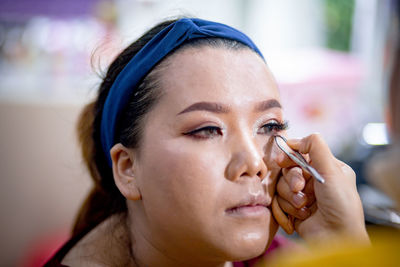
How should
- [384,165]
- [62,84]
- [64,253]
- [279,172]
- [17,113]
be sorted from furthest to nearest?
[62,84] → [17,113] → [64,253] → [279,172] → [384,165]

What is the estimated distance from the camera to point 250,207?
0.86 metres

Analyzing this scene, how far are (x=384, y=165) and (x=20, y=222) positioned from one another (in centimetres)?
239

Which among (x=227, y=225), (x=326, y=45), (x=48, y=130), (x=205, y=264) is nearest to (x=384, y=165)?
(x=227, y=225)

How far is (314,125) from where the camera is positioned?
2621mm

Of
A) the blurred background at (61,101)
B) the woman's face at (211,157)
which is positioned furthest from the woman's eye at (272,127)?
the blurred background at (61,101)

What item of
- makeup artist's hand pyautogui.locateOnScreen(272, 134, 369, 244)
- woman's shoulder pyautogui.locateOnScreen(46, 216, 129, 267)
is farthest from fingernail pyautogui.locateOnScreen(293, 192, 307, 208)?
woman's shoulder pyautogui.locateOnScreen(46, 216, 129, 267)

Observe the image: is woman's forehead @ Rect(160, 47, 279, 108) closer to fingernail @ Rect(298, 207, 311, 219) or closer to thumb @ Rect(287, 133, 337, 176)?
thumb @ Rect(287, 133, 337, 176)

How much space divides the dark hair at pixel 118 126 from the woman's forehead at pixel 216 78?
0.03m

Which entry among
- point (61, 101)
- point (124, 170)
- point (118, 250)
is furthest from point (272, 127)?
point (61, 101)

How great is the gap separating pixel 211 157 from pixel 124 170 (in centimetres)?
28

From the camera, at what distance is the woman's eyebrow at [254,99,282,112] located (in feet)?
2.99

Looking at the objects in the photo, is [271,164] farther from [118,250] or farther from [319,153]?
[118,250]

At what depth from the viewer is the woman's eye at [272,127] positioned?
0.94 meters

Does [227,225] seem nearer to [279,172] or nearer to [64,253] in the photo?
[279,172]
